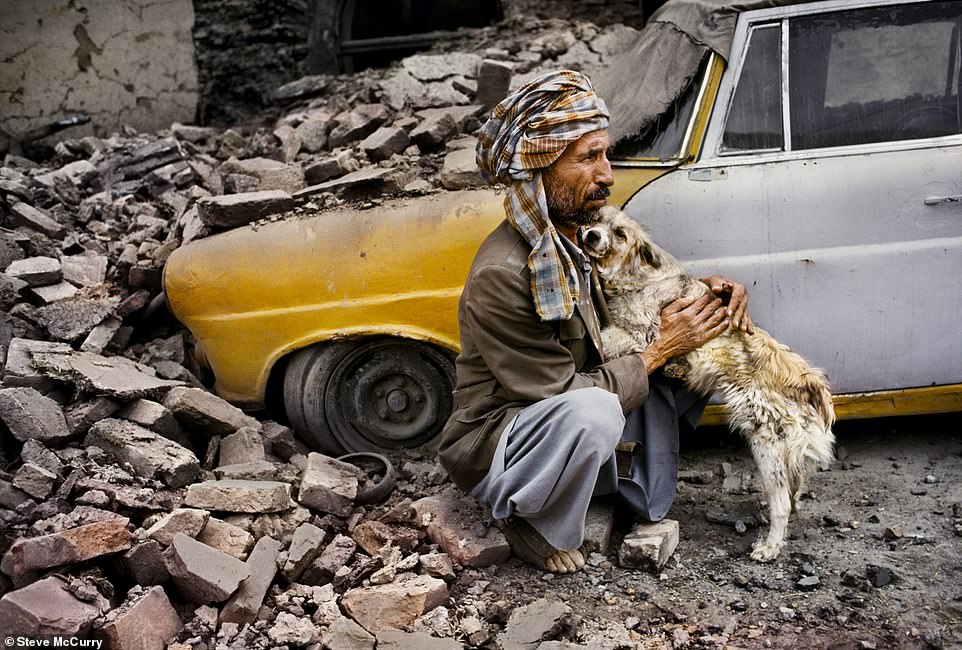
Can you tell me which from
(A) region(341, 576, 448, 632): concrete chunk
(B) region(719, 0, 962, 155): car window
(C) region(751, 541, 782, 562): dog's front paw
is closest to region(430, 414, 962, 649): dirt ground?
(C) region(751, 541, 782, 562): dog's front paw

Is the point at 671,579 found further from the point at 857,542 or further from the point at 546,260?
the point at 546,260

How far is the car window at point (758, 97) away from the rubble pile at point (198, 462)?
1241 millimetres

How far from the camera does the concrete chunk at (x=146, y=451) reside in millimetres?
3688

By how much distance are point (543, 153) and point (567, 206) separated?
0.78 ft

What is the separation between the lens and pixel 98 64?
356 inches

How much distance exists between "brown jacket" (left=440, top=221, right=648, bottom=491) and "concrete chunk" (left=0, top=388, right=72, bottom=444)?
1654 mm

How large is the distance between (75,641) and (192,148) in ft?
15.6

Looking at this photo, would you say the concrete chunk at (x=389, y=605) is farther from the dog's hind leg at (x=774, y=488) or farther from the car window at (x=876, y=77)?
the car window at (x=876, y=77)

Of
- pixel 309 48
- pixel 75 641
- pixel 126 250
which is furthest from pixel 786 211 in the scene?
pixel 309 48

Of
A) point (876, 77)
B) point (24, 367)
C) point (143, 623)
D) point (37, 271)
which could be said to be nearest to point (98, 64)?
point (37, 271)

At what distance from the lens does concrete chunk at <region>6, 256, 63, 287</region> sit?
4.84 m

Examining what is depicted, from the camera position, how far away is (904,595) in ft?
10.6

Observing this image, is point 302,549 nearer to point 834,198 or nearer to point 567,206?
point 567,206

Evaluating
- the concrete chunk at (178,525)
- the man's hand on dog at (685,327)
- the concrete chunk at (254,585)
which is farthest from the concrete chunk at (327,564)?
the man's hand on dog at (685,327)
